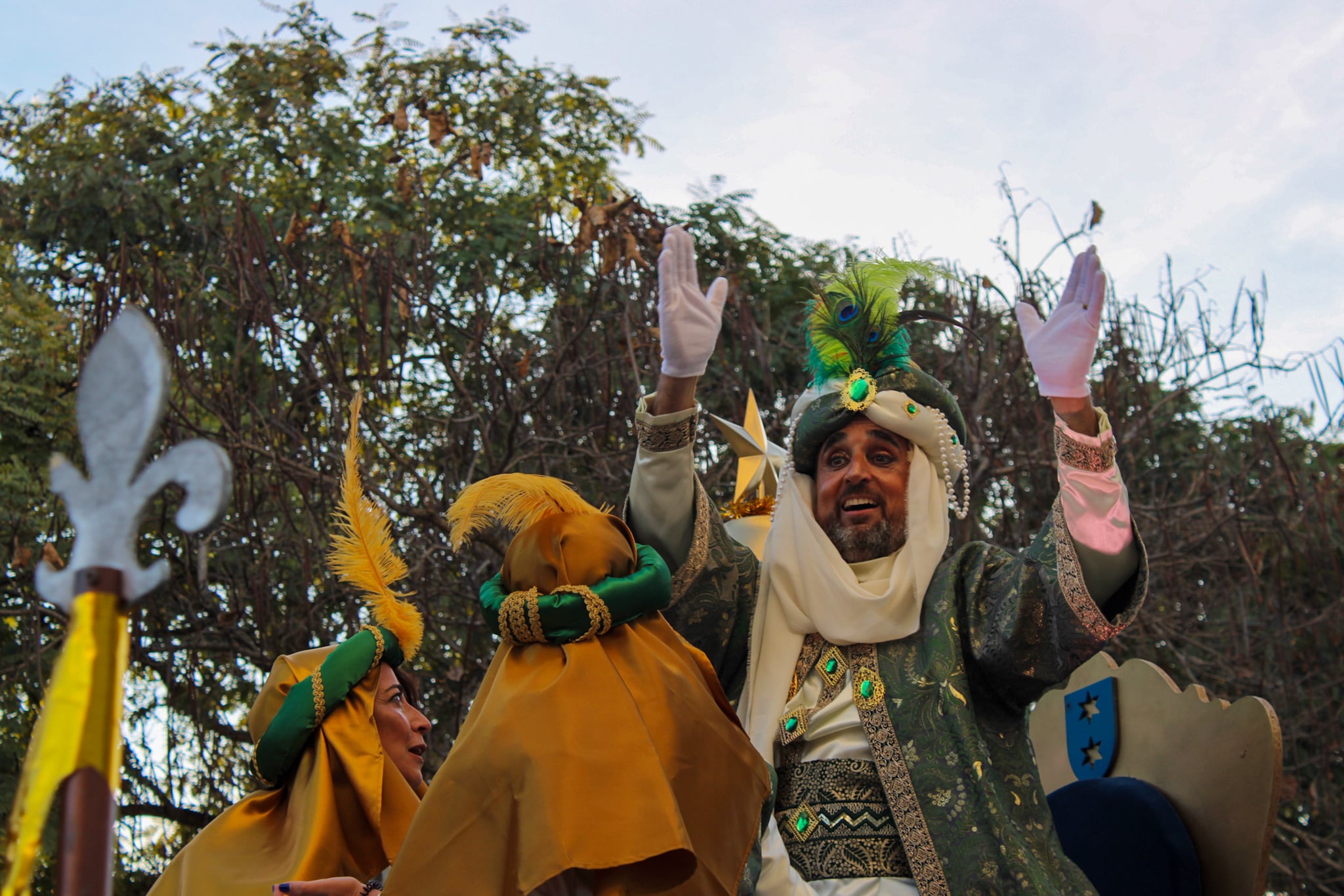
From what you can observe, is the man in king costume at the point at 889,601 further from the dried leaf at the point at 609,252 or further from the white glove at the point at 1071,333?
the dried leaf at the point at 609,252

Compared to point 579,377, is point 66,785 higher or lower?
lower

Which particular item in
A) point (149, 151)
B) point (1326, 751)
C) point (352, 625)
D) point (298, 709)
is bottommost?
point (1326, 751)

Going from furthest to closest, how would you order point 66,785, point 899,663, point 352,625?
point 352,625
point 899,663
point 66,785

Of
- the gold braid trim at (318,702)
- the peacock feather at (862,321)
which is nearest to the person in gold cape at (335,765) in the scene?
the gold braid trim at (318,702)

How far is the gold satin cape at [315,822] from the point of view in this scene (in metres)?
2.55

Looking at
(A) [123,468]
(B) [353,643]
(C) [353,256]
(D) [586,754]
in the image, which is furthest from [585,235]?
(A) [123,468]

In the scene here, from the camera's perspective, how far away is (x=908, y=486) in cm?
340

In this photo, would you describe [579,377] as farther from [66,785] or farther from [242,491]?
[66,785]

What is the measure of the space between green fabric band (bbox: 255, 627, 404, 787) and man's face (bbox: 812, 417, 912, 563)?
48.8 inches

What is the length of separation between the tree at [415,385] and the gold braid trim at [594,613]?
10.6 feet

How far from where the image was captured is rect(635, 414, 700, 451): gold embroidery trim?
315cm

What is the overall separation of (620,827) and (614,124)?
27.0ft

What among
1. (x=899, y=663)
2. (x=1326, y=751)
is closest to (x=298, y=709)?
(x=899, y=663)

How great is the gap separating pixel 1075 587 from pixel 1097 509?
183 mm
